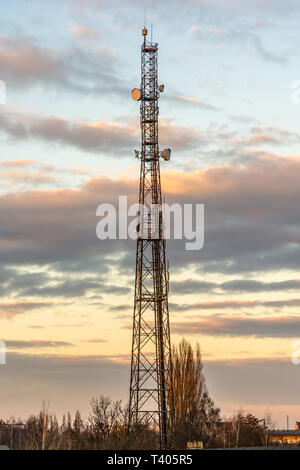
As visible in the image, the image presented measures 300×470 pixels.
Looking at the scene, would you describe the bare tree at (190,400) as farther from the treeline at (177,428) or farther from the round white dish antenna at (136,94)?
the round white dish antenna at (136,94)

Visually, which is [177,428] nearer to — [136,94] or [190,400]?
[190,400]

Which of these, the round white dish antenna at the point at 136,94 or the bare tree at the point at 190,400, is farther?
the bare tree at the point at 190,400

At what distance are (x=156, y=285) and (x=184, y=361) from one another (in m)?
32.7

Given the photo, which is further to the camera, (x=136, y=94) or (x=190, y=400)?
Answer: (x=190, y=400)

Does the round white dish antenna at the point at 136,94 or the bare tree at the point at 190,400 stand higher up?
the round white dish antenna at the point at 136,94

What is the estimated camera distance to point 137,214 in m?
57.0

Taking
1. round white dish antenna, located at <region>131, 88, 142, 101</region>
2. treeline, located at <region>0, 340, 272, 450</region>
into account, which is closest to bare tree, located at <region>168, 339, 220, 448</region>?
treeline, located at <region>0, 340, 272, 450</region>

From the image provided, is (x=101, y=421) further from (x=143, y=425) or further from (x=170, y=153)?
(x=170, y=153)

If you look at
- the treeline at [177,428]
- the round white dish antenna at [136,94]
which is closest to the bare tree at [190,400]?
the treeline at [177,428]

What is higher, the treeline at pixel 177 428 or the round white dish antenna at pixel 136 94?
the round white dish antenna at pixel 136 94

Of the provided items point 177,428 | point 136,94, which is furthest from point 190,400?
point 136,94
